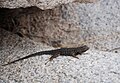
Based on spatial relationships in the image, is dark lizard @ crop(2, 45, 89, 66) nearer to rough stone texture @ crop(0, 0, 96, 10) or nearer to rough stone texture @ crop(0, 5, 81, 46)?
rough stone texture @ crop(0, 5, 81, 46)

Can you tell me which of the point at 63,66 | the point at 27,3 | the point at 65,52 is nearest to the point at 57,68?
the point at 63,66

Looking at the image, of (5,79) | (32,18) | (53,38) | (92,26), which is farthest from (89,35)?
(5,79)

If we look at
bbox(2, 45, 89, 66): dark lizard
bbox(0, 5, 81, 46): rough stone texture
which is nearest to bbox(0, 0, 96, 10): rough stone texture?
bbox(2, 45, 89, 66): dark lizard

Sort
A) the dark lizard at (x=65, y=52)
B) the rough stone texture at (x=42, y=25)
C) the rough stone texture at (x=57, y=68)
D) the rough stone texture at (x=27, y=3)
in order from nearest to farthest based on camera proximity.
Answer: the rough stone texture at (x=27, y=3) → the rough stone texture at (x=57, y=68) → the dark lizard at (x=65, y=52) → the rough stone texture at (x=42, y=25)

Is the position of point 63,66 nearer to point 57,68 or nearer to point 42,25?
point 57,68

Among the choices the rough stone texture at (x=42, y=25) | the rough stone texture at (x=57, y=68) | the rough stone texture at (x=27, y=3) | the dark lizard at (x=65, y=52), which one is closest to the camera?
the rough stone texture at (x=27, y=3)

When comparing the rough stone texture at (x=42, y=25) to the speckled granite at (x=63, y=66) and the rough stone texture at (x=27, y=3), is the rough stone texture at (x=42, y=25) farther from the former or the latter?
the rough stone texture at (x=27, y=3)

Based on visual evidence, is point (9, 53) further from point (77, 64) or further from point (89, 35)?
point (89, 35)

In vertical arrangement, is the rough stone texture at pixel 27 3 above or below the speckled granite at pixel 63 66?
above

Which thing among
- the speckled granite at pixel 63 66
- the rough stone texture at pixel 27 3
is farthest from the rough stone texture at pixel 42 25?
the rough stone texture at pixel 27 3
